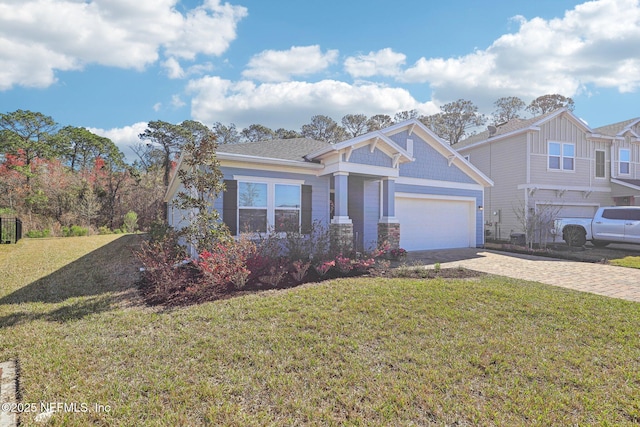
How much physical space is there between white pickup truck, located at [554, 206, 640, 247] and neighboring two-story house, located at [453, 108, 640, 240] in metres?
1.66

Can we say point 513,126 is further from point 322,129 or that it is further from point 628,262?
point 322,129

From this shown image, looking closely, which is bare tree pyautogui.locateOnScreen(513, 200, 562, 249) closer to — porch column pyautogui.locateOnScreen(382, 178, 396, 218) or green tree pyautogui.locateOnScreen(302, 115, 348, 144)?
porch column pyautogui.locateOnScreen(382, 178, 396, 218)

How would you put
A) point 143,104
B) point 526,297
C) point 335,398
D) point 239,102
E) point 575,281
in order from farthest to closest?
point 239,102, point 143,104, point 575,281, point 526,297, point 335,398

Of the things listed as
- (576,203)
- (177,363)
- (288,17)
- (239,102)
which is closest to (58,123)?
(239,102)

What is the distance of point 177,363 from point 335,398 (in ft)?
6.03

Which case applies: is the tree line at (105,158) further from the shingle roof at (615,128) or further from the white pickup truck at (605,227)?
the white pickup truck at (605,227)

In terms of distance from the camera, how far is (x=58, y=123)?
3225 centimetres

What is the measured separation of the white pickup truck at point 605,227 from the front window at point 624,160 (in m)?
8.14

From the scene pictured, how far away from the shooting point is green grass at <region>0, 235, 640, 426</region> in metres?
2.78

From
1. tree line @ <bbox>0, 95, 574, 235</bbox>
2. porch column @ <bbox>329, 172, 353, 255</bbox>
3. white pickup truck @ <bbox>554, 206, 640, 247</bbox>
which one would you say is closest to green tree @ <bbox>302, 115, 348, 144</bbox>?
tree line @ <bbox>0, 95, 574, 235</bbox>

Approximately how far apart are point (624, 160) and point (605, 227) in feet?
30.4

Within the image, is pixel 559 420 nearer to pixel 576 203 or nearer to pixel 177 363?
pixel 177 363

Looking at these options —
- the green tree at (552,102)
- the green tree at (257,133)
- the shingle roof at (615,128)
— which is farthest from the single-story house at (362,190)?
the green tree at (552,102)

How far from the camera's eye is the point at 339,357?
366 centimetres
